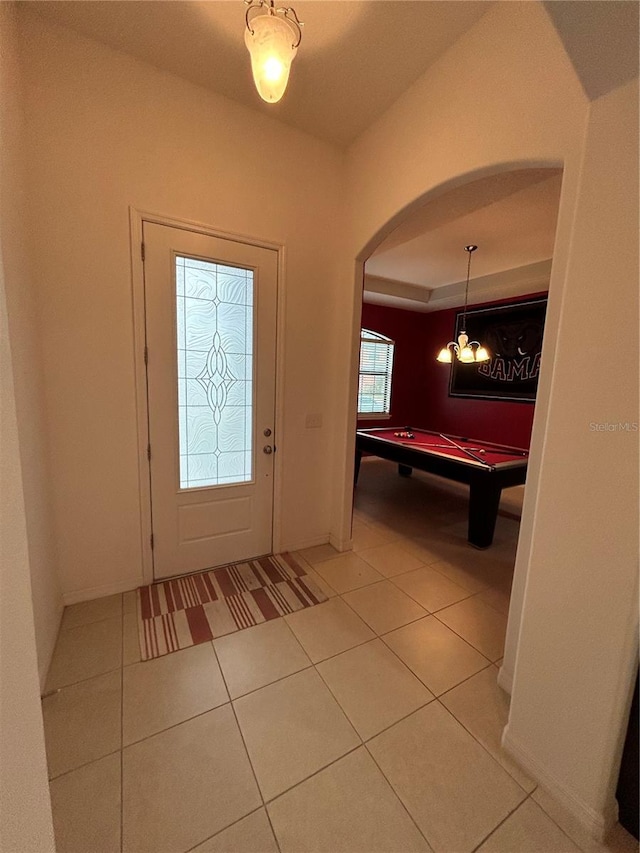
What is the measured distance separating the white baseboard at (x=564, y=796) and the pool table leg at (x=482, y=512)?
174 centimetres

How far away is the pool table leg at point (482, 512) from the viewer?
2.85 meters

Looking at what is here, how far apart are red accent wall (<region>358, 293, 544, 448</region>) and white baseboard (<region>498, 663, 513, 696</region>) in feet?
14.2

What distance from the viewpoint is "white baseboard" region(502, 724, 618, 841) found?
109cm

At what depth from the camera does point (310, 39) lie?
173 centimetres

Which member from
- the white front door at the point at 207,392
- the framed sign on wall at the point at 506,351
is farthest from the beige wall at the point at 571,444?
the framed sign on wall at the point at 506,351

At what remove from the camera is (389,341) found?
6078 mm

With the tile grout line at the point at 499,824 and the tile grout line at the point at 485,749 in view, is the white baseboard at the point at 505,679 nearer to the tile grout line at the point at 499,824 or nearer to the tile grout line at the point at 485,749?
the tile grout line at the point at 485,749

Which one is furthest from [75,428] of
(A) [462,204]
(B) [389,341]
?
(B) [389,341]

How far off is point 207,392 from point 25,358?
0.96 meters

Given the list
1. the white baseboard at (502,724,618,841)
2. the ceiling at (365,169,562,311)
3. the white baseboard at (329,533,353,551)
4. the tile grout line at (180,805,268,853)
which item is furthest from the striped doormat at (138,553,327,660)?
the ceiling at (365,169,562,311)

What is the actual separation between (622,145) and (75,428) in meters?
2.65

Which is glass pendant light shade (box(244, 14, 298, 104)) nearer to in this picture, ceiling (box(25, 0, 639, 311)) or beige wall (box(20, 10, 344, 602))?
ceiling (box(25, 0, 639, 311))

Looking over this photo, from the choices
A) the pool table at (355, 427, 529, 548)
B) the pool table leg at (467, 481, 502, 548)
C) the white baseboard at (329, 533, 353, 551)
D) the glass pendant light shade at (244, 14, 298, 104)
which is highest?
the glass pendant light shade at (244, 14, 298, 104)

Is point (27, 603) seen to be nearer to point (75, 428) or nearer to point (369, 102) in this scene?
point (75, 428)
